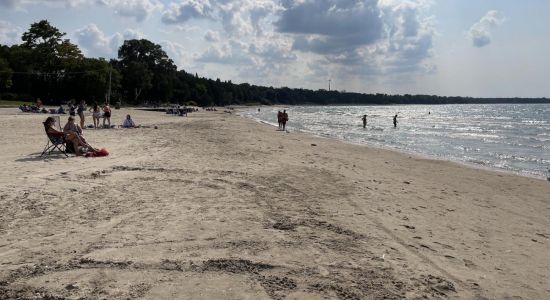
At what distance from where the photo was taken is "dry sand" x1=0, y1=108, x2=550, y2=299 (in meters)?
4.14

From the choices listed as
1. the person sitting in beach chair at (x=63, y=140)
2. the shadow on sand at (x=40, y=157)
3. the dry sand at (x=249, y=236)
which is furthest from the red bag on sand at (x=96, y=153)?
the dry sand at (x=249, y=236)

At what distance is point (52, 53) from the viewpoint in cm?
6862

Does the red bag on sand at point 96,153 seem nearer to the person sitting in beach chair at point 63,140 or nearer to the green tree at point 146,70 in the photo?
the person sitting in beach chair at point 63,140

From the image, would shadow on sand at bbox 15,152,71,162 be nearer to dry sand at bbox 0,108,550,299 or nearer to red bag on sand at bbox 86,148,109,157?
dry sand at bbox 0,108,550,299

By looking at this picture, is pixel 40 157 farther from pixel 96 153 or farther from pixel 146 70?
pixel 146 70

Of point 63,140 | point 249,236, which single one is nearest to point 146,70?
point 63,140

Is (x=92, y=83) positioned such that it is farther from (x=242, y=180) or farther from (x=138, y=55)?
(x=242, y=180)

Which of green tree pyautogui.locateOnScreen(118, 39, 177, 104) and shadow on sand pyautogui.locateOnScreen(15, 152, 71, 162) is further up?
green tree pyautogui.locateOnScreen(118, 39, 177, 104)

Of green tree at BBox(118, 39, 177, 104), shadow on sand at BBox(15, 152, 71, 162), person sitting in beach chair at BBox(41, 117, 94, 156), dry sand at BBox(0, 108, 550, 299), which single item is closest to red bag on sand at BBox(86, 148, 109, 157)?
person sitting in beach chair at BBox(41, 117, 94, 156)

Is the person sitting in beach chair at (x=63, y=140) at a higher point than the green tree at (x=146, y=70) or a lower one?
lower

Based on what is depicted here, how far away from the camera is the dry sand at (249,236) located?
4137mm

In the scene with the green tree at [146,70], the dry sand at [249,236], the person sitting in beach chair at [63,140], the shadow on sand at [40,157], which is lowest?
the dry sand at [249,236]

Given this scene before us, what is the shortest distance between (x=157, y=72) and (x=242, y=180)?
99.1 m

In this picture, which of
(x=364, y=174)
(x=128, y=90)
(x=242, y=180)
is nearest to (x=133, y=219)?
(x=242, y=180)
